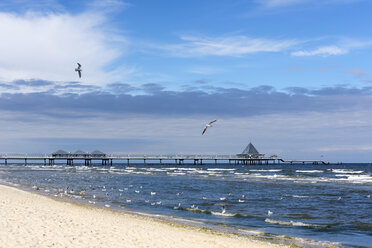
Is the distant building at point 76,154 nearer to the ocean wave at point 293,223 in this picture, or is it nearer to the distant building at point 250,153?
the distant building at point 250,153

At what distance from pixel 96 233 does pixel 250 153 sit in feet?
432

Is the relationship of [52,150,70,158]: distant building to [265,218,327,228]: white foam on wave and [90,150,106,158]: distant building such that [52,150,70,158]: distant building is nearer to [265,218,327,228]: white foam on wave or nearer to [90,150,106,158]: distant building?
[90,150,106,158]: distant building

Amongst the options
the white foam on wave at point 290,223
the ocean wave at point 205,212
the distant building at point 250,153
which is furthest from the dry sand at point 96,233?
the distant building at point 250,153

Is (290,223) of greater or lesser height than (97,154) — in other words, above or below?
below

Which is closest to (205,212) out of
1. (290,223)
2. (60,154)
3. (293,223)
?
(290,223)

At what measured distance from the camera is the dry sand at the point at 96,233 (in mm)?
10945

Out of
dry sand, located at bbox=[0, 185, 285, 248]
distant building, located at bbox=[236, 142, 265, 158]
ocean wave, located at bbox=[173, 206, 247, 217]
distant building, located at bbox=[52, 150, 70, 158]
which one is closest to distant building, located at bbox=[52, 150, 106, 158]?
distant building, located at bbox=[52, 150, 70, 158]

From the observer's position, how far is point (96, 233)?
497 inches

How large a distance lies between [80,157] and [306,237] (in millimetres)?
116156

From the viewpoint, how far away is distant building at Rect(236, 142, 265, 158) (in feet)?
442

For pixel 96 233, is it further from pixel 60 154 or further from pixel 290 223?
pixel 60 154

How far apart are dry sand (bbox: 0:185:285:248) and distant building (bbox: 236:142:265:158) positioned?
11981cm

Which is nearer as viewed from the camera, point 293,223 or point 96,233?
point 96,233

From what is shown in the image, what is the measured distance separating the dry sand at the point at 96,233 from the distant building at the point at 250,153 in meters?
120
